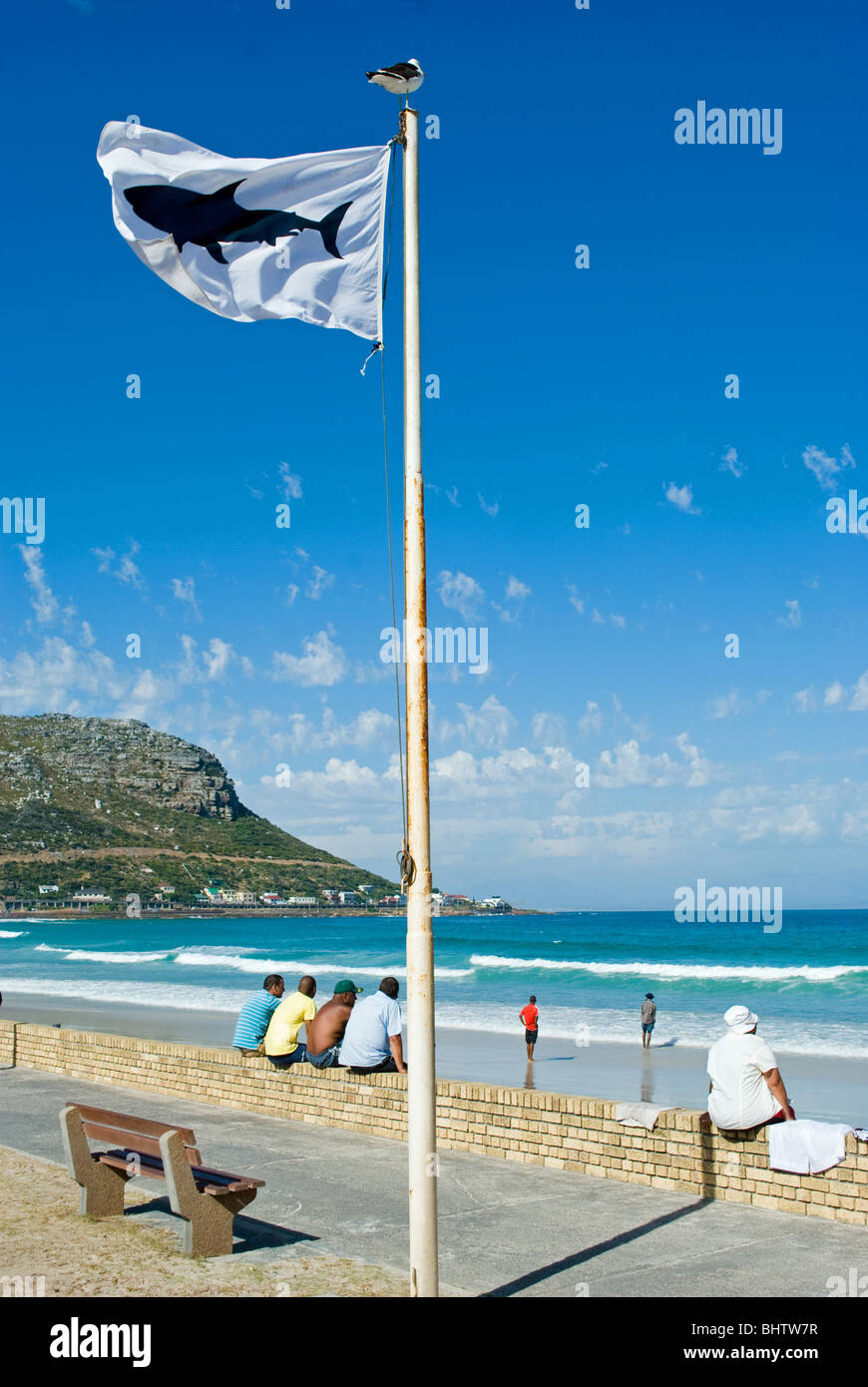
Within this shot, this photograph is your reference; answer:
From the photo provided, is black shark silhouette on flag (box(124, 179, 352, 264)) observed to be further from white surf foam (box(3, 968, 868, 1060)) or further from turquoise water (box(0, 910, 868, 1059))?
turquoise water (box(0, 910, 868, 1059))

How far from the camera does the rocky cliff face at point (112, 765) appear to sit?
446 feet

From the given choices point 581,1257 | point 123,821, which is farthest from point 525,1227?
point 123,821

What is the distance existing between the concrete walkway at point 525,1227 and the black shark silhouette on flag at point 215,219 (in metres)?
5.51

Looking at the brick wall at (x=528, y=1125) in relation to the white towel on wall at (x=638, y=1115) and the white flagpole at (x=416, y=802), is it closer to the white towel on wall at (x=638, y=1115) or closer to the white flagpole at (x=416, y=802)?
the white towel on wall at (x=638, y=1115)

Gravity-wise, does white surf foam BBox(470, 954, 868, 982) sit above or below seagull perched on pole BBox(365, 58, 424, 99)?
below

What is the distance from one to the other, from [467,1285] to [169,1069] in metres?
7.24

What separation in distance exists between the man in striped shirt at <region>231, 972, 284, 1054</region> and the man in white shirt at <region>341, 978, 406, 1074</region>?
147 centimetres

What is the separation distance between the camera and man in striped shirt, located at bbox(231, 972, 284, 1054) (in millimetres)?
11953

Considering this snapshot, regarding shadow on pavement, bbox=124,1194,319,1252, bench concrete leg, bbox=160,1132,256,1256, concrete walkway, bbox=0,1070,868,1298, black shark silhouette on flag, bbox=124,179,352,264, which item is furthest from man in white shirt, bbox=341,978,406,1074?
black shark silhouette on flag, bbox=124,179,352,264

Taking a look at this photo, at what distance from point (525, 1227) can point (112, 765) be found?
151m

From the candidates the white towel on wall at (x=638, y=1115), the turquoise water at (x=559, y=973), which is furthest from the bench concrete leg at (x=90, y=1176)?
the turquoise water at (x=559, y=973)

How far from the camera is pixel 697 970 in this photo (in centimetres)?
5512

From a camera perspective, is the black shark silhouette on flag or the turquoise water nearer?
the black shark silhouette on flag
